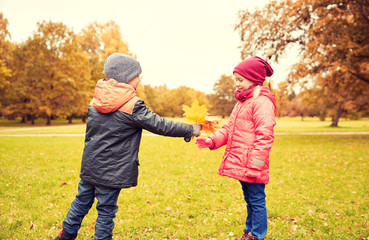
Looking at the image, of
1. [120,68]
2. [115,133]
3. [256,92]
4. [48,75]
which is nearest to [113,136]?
[115,133]

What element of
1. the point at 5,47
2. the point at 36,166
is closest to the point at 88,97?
the point at 5,47

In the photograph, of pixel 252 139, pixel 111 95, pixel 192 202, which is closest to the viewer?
pixel 111 95

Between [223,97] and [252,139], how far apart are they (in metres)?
60.3

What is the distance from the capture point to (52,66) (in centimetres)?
3008

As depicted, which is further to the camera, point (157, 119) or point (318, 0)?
point (318, 0)

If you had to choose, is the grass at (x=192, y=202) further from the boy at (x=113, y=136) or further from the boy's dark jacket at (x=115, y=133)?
the boy's dark jacket at (x=115, y=133)

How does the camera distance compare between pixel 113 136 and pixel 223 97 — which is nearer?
pixel 113 136

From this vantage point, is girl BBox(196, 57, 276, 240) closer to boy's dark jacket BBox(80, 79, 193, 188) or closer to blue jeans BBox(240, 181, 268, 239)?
blue jeans BBox(240, 181, 268, 239)

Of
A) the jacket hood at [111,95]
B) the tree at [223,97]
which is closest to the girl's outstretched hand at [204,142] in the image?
the jacket hood at [111,95]

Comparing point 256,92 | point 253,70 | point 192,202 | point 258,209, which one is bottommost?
point 192,202

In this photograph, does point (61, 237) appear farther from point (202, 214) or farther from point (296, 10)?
point (296, 10)

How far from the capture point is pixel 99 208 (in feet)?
8.68

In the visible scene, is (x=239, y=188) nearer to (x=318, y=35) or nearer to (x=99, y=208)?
(x=99, y=208)

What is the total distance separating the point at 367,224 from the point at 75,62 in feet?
111
